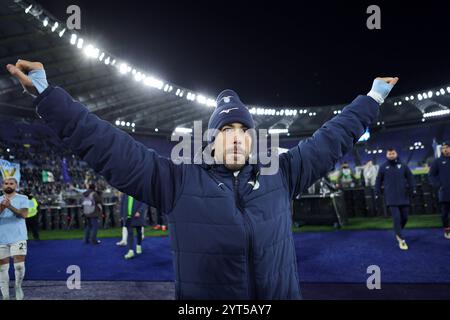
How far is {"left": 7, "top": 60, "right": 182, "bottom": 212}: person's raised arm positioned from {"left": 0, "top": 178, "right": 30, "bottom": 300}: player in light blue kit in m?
4.17

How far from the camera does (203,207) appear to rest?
1.70 m

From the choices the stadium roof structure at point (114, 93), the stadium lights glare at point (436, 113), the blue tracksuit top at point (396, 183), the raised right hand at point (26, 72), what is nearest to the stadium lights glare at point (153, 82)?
the stadium roof structure at point (114, 93)

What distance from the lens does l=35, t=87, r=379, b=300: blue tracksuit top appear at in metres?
1.59

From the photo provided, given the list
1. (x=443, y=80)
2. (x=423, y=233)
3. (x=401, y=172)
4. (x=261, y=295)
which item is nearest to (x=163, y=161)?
(x=261, y=295)

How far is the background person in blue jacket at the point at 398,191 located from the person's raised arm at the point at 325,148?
590 cm

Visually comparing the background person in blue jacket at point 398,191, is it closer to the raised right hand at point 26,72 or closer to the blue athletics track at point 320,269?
the blue athletics track at point 320,269

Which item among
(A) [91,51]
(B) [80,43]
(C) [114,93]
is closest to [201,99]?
(C) [114,93]

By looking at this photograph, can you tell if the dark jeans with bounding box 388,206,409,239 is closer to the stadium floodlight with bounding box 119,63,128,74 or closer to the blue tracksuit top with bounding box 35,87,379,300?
the blue tracksuit top with bounding box 35,87,379,300

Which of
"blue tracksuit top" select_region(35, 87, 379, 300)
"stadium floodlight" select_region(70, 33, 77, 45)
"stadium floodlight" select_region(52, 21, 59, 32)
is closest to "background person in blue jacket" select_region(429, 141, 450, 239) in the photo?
"blue tracksuit top" select_region(35, 87, 379, 300)

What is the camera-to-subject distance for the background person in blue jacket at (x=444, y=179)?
303 inches

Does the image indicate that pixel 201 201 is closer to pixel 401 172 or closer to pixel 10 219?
pixel 10 219

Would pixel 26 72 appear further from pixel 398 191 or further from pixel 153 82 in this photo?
pixel 153 82

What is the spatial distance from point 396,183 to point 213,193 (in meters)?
6.67

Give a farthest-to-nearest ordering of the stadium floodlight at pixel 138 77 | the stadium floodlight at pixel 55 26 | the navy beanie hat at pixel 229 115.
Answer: the stadium floodlight at pixel 138 77 < the stadium floodlight at pixel 55 26 < the navy beanie hat at pixel 229 115
